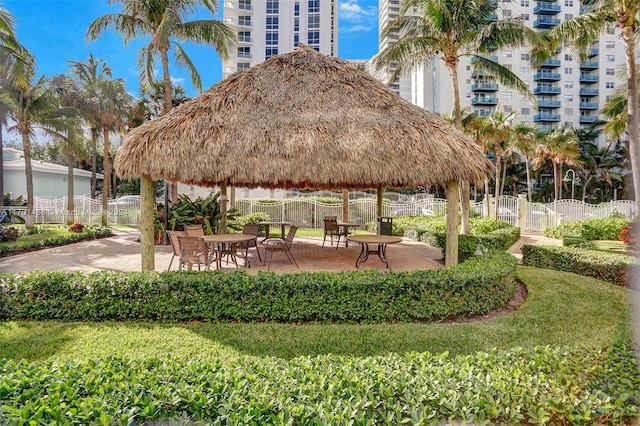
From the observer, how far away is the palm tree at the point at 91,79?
19844mm

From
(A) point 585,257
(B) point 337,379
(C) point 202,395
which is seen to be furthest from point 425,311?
(A) point 585,257

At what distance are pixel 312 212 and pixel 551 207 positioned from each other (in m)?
13.6

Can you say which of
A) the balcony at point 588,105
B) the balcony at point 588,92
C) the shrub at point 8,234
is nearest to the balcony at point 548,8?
the balcony at point 588,92

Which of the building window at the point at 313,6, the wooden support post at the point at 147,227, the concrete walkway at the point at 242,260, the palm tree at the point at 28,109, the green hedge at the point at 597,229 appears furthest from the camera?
the building window at the point at 313,6

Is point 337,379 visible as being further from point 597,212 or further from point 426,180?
point 597,212

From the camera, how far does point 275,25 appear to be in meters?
40.0

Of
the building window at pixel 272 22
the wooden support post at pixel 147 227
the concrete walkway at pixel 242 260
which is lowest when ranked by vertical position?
the concrete walkway at pixel 242 260

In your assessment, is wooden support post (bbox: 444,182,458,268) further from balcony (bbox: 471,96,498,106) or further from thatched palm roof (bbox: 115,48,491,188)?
balcony (bbox: 471,96,498,106)

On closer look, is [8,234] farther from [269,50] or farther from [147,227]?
[269,50]

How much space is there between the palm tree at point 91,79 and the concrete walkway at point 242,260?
1085cm

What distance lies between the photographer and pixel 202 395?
238 centimetres

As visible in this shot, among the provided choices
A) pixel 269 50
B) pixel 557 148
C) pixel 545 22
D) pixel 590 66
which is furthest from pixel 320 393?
pixel 590 66

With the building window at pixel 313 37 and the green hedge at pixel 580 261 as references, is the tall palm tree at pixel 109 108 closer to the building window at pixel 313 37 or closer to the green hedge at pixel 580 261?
the green hedge at pixel 580 261

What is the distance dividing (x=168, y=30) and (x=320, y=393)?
13.9m
